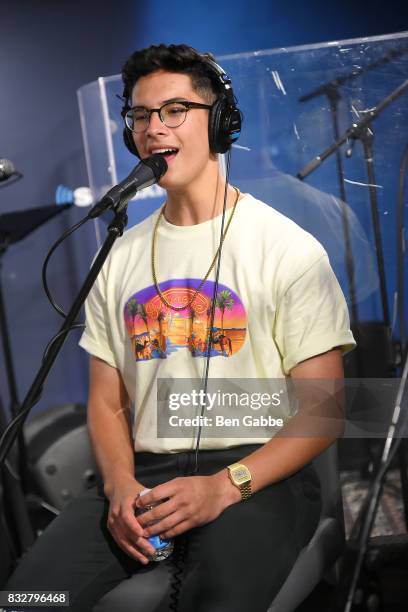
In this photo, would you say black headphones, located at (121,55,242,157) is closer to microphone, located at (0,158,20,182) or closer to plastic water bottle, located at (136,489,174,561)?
microphone, located at (0,158,20,182)

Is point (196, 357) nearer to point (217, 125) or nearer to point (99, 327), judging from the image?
point (99, 327)

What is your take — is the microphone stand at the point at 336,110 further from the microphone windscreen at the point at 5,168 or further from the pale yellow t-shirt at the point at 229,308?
the microphone windscreen at the point at 5,168

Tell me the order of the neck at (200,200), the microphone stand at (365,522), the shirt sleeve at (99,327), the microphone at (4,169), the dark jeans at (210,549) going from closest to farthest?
1. the microphone stand at (365,522)
2. the dark jeans at (210,549)
3. the microphone at (4,169)
4. the neck at (200,200)
5. the shirt sleeve at (99,327)

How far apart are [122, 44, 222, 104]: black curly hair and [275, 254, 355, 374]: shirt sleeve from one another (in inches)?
16.0

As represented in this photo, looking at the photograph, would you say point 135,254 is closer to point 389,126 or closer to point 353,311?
point 353,311

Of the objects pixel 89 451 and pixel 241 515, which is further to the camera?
pixel 89 451

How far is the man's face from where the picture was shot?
1.43 metres

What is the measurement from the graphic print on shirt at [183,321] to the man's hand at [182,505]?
0.27 meters

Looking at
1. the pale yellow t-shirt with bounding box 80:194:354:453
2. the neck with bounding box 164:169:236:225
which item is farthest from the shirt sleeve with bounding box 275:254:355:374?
the neck with bounding box 164:169:236:225

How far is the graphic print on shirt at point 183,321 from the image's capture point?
1428 mm

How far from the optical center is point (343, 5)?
1.80 metres

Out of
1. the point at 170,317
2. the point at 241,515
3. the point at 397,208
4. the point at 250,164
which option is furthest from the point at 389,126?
the point at 241,515

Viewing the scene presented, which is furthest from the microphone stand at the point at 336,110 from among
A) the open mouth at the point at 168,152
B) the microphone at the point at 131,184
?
the microphone at the point at 131,184

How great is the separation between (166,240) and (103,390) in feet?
1.18
